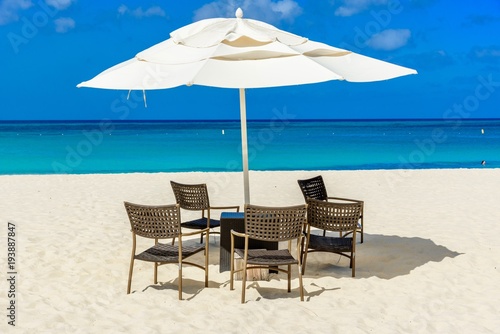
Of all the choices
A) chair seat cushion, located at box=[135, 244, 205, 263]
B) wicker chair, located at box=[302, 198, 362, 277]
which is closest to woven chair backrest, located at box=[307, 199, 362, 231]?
wicker chair, located at box=[302, 198, 362, 277]

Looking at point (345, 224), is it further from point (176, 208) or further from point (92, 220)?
point (92, 220)

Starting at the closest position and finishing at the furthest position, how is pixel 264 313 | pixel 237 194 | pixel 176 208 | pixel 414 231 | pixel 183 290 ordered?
pixel 264 313 < pixel 176 208 < pixel 183 290 < pixel 414 231 < pixel 237 194

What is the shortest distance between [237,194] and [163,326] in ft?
22.7

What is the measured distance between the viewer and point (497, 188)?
1105 cm

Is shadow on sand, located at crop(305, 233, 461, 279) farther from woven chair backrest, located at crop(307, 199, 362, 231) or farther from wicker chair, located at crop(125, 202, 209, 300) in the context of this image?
wicker chair, located at crop(125, 202, 209, 300)

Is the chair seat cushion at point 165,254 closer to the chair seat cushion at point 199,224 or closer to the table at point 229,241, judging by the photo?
the table at point 229,241

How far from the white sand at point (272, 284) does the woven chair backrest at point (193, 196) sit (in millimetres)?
542

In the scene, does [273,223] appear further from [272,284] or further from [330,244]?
[330,244]

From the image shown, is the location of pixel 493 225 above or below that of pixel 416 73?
below

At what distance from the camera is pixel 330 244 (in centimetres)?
507

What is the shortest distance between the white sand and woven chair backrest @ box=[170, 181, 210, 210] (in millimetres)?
542

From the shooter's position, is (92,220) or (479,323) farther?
(92,220)

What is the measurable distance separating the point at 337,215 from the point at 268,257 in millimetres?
829

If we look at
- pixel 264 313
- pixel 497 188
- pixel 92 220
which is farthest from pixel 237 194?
pixel 264 313
